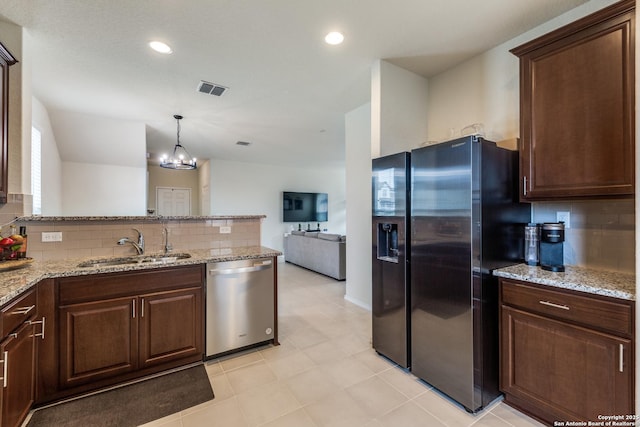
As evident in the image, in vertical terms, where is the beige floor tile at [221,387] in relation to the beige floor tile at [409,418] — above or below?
below

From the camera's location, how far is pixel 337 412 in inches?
74.1

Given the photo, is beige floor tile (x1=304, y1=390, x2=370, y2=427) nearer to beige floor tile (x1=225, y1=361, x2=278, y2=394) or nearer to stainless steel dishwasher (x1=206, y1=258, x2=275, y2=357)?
beige floor tile (x1=225, y1=361, x2=278, y2=394)

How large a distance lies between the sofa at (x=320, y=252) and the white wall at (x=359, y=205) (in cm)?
120

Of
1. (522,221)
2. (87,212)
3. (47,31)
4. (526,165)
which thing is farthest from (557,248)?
(87,212)

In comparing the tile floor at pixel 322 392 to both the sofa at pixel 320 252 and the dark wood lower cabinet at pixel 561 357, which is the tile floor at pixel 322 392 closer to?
the dark wood lower cabinet at pixel 561 357

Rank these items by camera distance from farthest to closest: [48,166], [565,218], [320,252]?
[320,252] < [48,166] < [565,218]

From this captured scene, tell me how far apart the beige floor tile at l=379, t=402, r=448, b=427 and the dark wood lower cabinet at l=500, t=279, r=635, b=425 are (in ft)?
1.90

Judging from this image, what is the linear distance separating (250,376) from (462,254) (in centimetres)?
191

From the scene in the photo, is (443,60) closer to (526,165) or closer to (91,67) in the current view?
(526,165)

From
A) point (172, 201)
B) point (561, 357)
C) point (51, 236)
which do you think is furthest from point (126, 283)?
point (172, 201)

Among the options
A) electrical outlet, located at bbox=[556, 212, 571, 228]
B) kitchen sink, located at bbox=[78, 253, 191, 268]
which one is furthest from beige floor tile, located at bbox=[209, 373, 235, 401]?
A: electrical outlet, located at bbox=[556, 212, 571, 228]

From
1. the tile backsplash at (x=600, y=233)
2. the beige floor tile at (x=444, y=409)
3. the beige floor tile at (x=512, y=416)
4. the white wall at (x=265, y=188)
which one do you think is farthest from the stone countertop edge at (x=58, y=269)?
the white wall at (x=265, y=188)

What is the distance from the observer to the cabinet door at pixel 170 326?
2211mm

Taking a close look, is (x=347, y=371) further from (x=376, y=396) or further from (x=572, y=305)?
(x=572, y=305)
